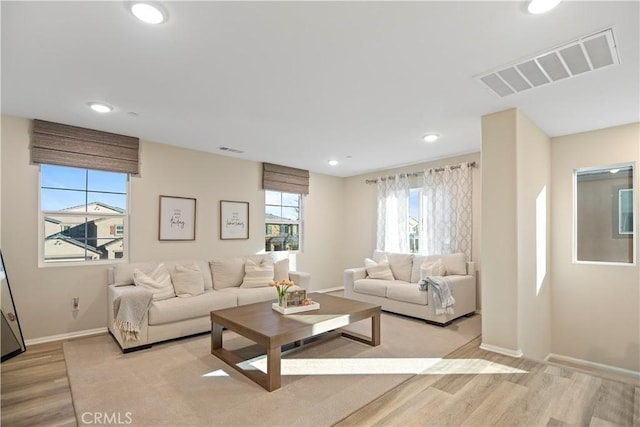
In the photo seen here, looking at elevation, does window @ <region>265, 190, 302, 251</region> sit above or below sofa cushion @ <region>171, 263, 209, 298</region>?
above

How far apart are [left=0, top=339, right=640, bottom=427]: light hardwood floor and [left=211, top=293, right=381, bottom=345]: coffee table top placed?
0.78m

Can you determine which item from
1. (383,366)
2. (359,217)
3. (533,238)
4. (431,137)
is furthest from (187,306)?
(359,217)

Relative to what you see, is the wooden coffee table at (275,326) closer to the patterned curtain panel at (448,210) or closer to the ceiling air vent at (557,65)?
the patterned curtain panel at (448,210)

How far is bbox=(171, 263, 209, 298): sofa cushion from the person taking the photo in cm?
404

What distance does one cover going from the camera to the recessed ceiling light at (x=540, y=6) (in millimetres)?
1751

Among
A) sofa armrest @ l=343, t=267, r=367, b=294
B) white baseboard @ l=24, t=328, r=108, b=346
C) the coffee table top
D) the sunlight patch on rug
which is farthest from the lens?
sofa armrest @ l=343, t=267, r=367, b=294

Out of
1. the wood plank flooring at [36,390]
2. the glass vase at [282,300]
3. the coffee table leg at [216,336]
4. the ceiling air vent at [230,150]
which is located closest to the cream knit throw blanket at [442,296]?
the glass vase at [282,300]

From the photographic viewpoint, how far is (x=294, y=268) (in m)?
6.24

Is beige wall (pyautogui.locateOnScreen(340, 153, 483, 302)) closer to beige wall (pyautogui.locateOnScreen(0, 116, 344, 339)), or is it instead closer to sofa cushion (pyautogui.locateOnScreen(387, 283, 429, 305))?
beige wall (pyautogui.locateOnScreen(0, 116, 344, 339))

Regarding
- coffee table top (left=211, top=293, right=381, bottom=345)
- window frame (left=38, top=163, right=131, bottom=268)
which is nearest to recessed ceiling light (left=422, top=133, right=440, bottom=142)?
coffee table top (left=211, top=293, right=381, bottom=345)

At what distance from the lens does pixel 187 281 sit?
4098 millimetres

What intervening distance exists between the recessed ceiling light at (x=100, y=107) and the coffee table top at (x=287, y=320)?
7.59 feet

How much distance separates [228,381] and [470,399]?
6.15ft

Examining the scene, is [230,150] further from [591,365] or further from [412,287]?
[591,365]
